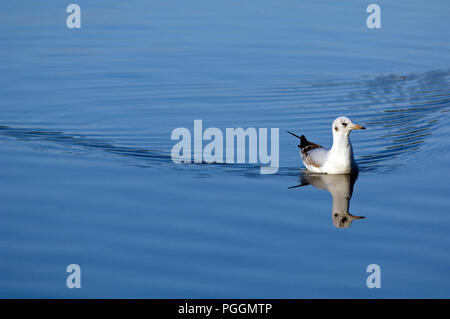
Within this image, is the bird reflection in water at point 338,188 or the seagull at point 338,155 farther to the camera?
the seagull at point 338,155

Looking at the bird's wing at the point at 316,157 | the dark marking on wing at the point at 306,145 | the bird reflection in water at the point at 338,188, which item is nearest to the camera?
the bird reflection in water at the point at 338,188

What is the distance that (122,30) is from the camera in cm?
2350

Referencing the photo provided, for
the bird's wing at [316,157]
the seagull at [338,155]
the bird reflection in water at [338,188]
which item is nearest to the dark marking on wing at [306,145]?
the bird's wing at [316,157]

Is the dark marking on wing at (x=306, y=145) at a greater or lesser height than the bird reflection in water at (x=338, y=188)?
greater

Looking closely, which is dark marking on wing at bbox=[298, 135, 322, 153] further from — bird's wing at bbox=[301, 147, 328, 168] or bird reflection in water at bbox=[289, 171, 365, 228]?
bird reflection in water at bbox=[289, 171, 365, 228]

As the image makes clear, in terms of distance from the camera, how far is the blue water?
980 centimetres

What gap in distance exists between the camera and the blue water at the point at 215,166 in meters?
9.80

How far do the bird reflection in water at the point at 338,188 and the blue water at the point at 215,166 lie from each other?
5 cm

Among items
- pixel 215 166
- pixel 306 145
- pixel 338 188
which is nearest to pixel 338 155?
pixel 338 188

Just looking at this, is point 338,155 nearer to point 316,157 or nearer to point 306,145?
point 316,157

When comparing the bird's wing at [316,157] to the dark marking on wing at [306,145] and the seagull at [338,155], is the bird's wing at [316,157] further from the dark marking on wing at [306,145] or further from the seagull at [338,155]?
the dark marking on wing at [306,145]

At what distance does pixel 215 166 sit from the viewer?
13922mm

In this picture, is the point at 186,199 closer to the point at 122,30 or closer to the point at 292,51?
the point at 292,51

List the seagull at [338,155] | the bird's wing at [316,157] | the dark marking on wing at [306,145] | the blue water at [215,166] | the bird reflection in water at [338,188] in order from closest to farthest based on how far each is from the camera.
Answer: the blue water at [215,166] < the bird reflection in water at [338,188] < the seagull at [338,155] < the bird's wing at [316,157] < the dark marking on wing at [306,145]
